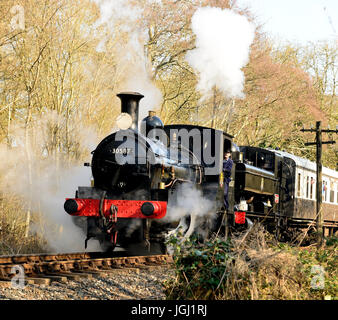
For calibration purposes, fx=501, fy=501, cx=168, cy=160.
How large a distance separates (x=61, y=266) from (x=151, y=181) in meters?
2.35

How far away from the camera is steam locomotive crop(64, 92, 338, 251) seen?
9141mm

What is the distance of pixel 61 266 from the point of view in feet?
25.8

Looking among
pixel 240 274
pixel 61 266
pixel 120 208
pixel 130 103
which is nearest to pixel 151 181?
pixel 120 208

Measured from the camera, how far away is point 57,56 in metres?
11.9

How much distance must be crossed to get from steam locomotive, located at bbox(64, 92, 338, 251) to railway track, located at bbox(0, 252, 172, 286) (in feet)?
1.45

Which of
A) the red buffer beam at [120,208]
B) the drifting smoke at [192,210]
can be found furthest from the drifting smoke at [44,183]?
the drifting smoke at [192,210]

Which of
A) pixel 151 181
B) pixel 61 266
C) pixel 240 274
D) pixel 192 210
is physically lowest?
pixel 61 266

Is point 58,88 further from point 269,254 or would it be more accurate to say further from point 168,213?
point 269,254

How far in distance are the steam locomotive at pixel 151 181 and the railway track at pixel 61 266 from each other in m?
0.44

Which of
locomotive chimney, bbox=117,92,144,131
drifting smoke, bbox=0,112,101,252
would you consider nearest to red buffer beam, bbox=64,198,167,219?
locomotive chimney, bbox=117,92,144,131

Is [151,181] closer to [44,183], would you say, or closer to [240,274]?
[44,183]

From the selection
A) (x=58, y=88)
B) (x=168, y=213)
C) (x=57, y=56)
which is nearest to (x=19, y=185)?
(x=58, y=88)

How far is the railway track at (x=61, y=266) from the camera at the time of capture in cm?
686

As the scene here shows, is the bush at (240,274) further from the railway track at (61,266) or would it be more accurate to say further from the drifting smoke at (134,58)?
the drifting smoke at (134,58)
